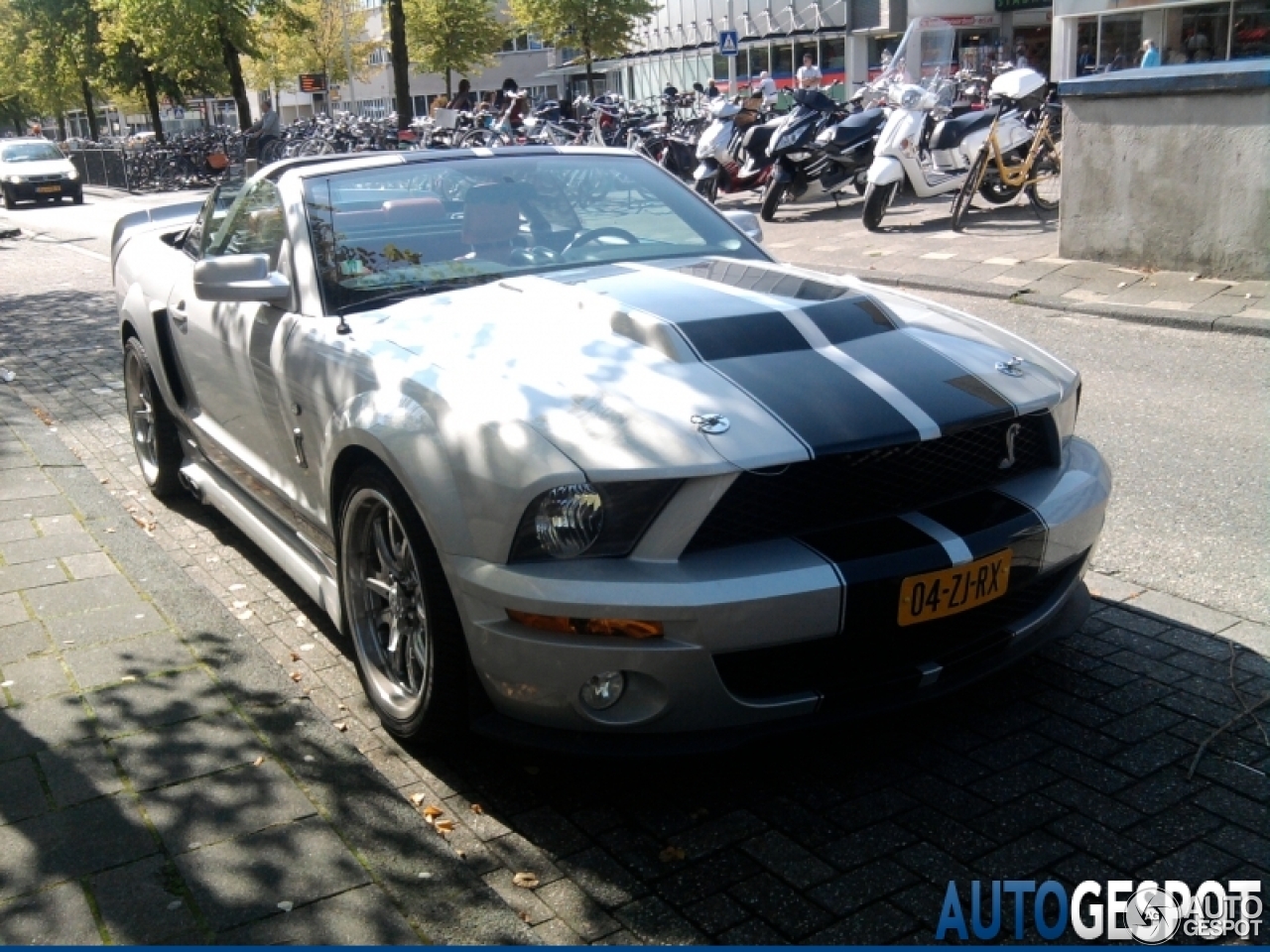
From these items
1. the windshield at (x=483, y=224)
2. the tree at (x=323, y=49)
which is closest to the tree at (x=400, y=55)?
the windshield at (x=483, y=224)

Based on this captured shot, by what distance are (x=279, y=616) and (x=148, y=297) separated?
2.00 meters

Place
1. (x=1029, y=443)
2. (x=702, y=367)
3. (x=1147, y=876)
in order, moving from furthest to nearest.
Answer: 1. (x=1029, y=443)
2. (x=702, y=367)
3. (x=1147, y=876)

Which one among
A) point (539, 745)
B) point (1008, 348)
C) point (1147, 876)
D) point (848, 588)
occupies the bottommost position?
point (1147, 876)

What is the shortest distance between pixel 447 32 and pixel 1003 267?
1783 inches

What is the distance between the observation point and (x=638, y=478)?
3.07 m

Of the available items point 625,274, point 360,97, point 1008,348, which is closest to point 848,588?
point 1008,348

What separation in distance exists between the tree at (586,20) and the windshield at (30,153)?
16191 millimetres

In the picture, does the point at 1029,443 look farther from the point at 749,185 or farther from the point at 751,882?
the point at 749,185

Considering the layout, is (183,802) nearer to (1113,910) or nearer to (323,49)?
(1113,910)

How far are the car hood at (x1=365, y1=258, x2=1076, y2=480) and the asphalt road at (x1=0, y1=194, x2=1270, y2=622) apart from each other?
4.20ft

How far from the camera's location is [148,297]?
6059 mm

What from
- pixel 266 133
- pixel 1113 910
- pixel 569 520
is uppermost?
pixel 266 133

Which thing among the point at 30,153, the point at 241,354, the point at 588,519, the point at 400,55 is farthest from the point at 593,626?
the point at 30,153

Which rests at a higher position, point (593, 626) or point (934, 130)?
point (934, 130)
